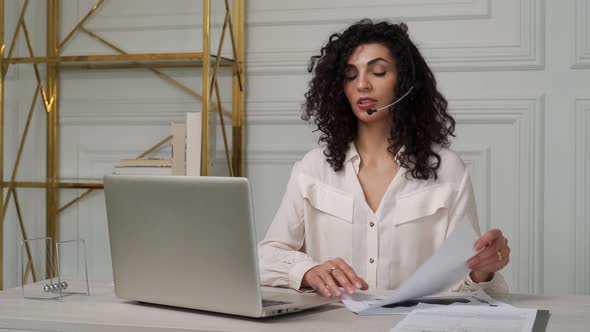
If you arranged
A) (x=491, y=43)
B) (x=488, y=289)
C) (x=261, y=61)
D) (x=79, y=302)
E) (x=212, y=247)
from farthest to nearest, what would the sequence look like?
(x=261, y=61) < (x=491, y=43) < (x=488, y=289) < (x=79, y=302) < (x=212, y=247)

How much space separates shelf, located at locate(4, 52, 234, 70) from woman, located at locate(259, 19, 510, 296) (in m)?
0.89

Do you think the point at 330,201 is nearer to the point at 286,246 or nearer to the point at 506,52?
the point at 286,246

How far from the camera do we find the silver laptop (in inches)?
53.6

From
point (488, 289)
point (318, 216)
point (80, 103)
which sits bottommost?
point (488, 289)

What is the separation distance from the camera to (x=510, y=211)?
2943mm

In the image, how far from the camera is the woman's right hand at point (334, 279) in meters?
1.59

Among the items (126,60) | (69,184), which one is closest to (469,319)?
(126,60)

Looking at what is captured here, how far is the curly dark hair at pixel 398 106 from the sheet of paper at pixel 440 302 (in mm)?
496

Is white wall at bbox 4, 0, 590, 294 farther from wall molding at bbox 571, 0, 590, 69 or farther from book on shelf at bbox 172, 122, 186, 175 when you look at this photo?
book on shelf at bbox 172, 122, 186, 175

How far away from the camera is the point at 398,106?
2131 millimetres

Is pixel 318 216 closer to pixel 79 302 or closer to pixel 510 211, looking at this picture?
pixel 79 302

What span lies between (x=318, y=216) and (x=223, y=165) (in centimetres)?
102

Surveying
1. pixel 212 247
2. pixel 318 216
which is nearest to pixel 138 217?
pixel 212 247

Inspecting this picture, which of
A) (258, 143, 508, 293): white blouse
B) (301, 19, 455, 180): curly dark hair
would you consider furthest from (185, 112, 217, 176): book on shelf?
(258, 143, 508, 293): white blouse
